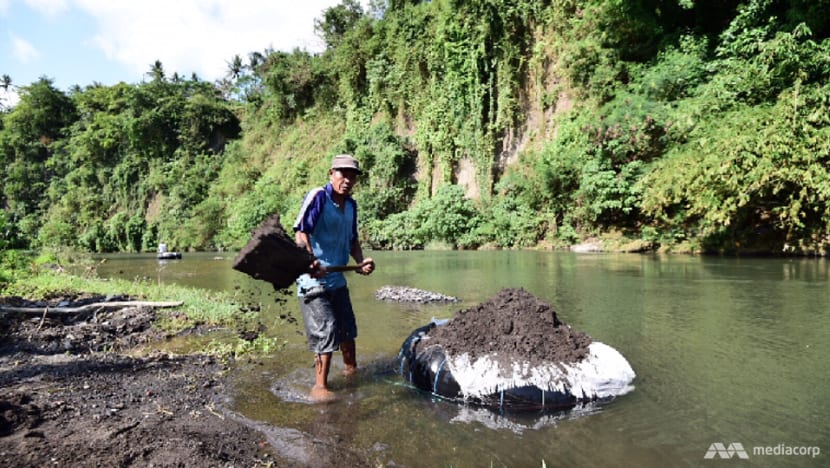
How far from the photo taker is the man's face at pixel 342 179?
151 inches

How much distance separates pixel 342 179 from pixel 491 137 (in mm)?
20175

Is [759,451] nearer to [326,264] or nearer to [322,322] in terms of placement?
[322,322]

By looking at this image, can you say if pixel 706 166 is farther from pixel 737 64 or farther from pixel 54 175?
pixel 54 175

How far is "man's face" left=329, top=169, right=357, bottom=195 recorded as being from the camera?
384 centimetres

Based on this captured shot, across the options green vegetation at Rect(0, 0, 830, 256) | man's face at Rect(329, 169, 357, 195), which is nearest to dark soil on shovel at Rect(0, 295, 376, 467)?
man's face at Rect(329, 169, 357, 195)

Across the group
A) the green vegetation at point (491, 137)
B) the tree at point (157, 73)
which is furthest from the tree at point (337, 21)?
the tree at point (157, 73)

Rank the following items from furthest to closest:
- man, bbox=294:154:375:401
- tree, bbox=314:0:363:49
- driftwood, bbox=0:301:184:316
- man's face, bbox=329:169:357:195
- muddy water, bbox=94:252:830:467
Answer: tree, bbox=314:0:363:49, driftwood, bbox=0:301:184:316, man's face, bbox=329:169:357:195, man, bbox=294:154:375:401, muddy water, bbox=94:252:830:467

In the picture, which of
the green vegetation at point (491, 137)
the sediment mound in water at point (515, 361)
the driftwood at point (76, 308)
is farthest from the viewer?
the green vegetation at point (491, 137)

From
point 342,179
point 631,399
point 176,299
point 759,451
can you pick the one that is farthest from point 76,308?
point 759,451

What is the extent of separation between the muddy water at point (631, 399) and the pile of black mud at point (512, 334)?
0.47 meters

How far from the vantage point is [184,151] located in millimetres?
43062

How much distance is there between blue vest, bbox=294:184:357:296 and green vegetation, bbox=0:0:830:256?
26.0 ft

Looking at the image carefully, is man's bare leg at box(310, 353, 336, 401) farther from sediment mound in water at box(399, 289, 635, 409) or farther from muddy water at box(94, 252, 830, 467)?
sediment mound in water at box(399, 289, 635, 409)

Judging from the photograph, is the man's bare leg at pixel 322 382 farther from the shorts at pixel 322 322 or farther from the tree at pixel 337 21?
the tree at pixel 337 21
